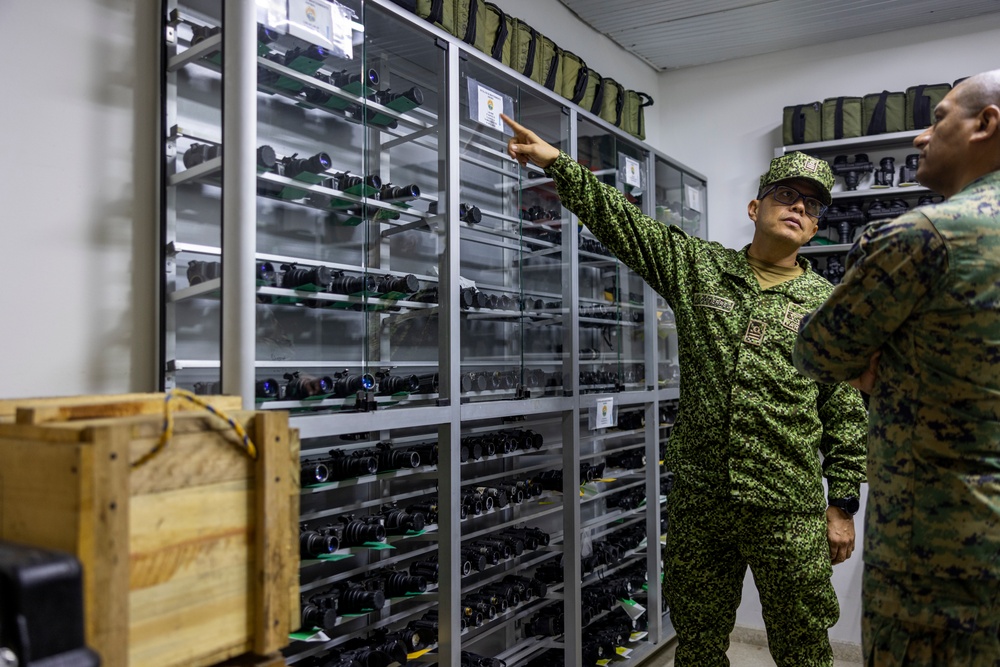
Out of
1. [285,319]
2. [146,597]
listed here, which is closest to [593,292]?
[285,319]

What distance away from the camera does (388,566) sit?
10.1 feet

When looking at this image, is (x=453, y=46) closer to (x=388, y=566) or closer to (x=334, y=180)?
(x=334, y=180)

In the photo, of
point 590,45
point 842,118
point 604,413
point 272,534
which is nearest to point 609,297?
point 604,413

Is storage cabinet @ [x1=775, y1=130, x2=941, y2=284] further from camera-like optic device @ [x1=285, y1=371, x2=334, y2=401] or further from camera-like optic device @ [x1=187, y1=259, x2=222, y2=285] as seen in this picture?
camera-like optic device @ [x1=187, y1=259, x2=222, y2=285]

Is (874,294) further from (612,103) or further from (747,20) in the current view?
(747,20)

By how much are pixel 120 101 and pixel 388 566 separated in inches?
75.5

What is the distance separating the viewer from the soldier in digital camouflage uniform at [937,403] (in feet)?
5.32

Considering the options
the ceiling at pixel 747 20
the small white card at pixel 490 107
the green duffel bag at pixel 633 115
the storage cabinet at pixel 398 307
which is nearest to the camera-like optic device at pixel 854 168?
the ceiling at pixel 747 20

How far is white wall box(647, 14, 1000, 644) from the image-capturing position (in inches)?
180

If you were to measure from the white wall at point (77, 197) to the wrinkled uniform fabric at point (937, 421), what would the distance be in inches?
75.0

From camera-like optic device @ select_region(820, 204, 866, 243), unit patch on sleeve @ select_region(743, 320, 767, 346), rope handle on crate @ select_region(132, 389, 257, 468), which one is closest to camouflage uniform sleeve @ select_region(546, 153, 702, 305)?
unit patch on sleeve @ select_region(743, 320, 767, 346)

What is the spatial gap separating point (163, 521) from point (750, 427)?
196 cm

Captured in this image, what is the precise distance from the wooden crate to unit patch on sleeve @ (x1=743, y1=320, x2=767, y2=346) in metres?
1.76

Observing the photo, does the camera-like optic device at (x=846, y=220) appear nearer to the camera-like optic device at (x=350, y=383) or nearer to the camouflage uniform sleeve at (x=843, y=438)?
the camouflage uniform sleeve at (x=843, y=438)
